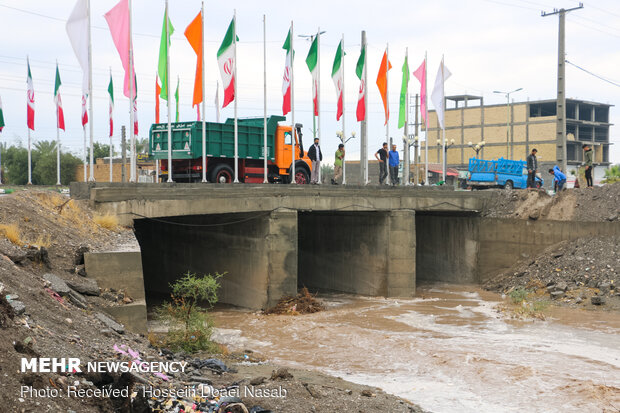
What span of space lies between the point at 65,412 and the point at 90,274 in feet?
23.8

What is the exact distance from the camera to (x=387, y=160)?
2759 centimetres

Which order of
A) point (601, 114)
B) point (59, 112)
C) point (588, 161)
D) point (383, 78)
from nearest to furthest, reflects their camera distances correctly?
1. point (588, 161)
2. point (383, 78)
3. point (59, 112)
4. point (601, 114)

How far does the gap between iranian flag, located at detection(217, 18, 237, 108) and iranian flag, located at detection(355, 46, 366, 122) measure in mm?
6842

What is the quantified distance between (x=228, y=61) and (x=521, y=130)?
215ft

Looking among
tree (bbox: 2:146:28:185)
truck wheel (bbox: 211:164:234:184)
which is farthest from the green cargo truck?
tree (bbox: 2:146:28:185)

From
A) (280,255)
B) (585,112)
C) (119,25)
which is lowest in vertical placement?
(280,255)

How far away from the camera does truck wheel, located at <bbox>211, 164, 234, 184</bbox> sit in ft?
83.8

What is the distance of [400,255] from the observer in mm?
24953

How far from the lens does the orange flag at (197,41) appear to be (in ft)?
76.1

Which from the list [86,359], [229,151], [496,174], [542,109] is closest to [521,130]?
[542,109]

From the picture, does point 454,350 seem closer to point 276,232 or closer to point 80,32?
point 276,232

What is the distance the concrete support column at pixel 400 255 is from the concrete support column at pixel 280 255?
16.4 feet

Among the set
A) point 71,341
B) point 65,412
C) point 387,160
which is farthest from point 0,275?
point 387,160

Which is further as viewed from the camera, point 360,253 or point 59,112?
point 59,112
